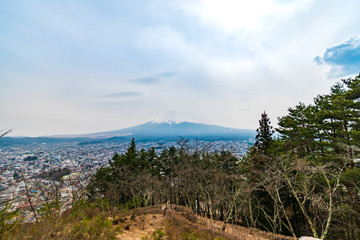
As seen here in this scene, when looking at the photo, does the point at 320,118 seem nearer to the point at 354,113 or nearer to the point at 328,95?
the point at 354,113

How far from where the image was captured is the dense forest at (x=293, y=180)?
30.2ft

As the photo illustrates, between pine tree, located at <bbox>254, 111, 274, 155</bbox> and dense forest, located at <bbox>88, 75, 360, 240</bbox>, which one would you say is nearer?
dense forest, located at <bbox>88, 75, 360, 240</bbox>

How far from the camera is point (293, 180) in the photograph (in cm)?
1048

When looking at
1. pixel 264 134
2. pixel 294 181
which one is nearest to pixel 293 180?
pixel 294 181

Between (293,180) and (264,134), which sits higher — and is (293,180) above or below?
below

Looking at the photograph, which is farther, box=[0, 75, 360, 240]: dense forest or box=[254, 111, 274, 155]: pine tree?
box=[254, 111, 274, 155]: pine tree

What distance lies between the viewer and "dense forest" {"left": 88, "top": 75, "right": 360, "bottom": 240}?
9203mm

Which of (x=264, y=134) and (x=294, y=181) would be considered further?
(x=264, y=134)

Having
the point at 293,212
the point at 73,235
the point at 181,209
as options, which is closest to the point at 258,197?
the point at 293,212

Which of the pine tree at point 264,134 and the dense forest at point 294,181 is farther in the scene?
the pine tree at point 264,134

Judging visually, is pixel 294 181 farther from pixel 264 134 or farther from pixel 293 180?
pixel 264 134

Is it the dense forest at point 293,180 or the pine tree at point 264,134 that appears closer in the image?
the dense forest at point 293,180

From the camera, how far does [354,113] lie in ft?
34.9

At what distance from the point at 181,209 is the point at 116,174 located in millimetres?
10004
